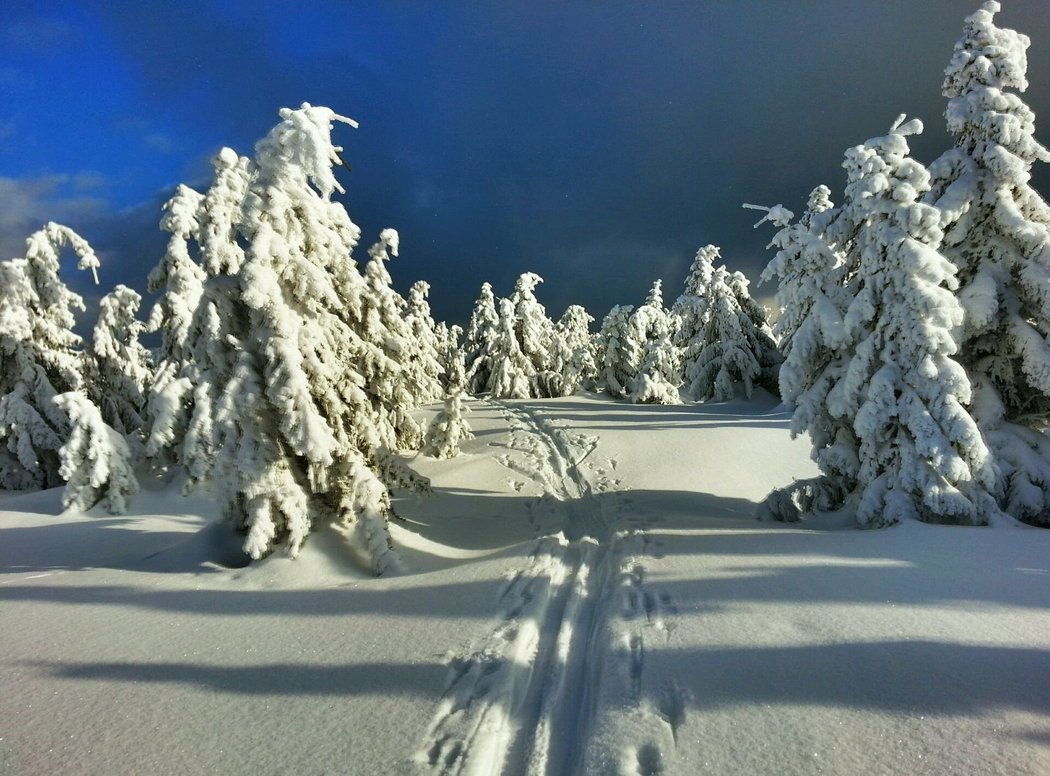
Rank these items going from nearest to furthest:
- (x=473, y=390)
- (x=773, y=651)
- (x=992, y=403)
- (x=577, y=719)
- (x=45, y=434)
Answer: (x=577, y=719), (x=773, y=651), (x=992, y=403), (x=45, y=434), (x=473, y=390)

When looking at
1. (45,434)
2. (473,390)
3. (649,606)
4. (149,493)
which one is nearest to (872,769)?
(649,606)

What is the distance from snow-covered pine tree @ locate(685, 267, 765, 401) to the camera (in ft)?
102

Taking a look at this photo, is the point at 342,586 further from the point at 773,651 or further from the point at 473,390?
the point at 473,390

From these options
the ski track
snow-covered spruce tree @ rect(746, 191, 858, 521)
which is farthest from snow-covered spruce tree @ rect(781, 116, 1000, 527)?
the ski track

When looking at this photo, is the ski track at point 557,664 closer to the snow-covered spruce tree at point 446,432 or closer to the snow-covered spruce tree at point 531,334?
the snow-covered spruce tree at point 446,432

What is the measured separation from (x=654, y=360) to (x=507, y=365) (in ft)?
38.2

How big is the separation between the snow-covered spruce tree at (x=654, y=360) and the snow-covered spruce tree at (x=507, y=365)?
915 cm

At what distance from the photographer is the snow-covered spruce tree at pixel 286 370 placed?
855 centimetres

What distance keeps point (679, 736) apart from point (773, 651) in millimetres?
1679

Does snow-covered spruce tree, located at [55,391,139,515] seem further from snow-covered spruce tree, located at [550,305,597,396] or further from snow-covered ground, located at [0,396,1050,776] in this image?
snow-covered spruce tree, located at [550,305,597,396]

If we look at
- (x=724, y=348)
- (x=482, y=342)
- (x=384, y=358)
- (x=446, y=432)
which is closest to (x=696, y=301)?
(x=724, y=348)

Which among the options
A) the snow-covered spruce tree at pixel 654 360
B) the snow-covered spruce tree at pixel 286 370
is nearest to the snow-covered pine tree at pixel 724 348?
the snow-covered spruce tree at pixel 654 360

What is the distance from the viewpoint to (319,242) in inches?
385

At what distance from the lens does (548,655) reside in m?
5.68
